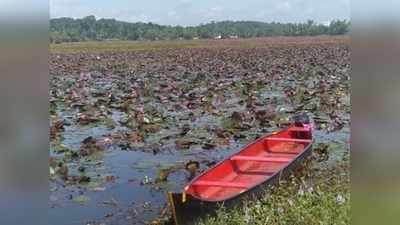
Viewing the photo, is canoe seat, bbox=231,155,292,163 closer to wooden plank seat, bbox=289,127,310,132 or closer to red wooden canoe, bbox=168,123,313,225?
red wooden canoe, bbox=168,123,313,225

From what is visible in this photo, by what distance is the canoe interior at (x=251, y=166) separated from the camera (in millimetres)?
2589

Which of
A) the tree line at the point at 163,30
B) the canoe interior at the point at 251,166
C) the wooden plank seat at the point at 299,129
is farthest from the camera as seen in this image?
the wooden plank seat at the point at 299,129

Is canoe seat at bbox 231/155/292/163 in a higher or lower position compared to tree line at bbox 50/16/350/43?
lower

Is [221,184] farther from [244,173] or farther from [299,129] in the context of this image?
[299,129]

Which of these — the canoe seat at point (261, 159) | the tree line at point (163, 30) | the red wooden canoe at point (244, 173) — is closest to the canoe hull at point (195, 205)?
the red wooden canoe at point (244, 173)

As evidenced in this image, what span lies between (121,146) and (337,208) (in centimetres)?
107

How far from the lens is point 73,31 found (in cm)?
209

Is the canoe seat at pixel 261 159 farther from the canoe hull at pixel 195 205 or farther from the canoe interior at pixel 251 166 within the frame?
the canoe hull at pixel 195 205

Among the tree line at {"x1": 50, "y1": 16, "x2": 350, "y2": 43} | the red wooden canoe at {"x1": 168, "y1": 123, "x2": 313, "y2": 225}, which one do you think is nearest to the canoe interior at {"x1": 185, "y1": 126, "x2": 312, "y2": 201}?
the red wooden canoe at {"x1": 168, "y1": 123, "x2": 313, "y2": 225}

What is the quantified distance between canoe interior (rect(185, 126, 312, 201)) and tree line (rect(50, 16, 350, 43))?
2.31 ft

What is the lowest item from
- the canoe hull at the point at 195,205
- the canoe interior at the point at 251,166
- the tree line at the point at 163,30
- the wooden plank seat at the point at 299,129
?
the canoe hull at the point at 195,205

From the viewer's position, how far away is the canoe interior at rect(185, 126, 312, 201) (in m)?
2.59
